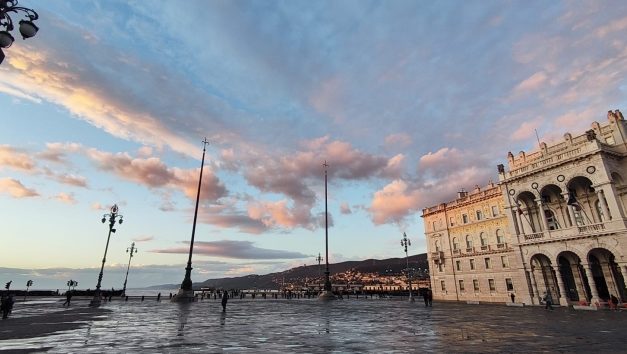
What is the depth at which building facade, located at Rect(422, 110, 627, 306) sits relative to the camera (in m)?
29.8

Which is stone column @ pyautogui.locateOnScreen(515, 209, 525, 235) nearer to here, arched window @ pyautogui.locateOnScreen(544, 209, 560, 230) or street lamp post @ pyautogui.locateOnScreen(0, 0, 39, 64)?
arched window @ pyautogui.locateOnScreen(544, 209, 560, 230)

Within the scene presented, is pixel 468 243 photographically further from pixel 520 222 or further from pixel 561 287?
pixel 561 287

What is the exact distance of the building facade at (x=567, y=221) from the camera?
29.8 m

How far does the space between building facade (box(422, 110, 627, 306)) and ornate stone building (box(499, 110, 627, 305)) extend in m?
0.07

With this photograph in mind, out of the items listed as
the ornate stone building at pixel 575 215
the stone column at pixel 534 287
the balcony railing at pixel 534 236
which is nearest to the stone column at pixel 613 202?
the ornate stone building at pixel 575 215

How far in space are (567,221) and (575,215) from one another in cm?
117

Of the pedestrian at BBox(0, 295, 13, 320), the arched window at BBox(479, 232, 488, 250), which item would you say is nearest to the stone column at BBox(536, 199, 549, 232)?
the arched window at BBox(479, 232, 488, 250)

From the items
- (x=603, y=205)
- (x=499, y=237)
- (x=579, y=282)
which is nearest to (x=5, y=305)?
(x=603, y=205)

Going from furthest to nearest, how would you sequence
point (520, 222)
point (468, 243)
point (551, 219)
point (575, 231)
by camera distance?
point (468, 243), point (520, 222), point (551, 219), point (575, 231)

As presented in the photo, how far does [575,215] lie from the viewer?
3381cm

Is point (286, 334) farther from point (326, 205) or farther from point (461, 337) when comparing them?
point (326, 205)

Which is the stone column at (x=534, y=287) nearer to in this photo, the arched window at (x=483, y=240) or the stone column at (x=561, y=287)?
the stone column at (x=561, y=287)

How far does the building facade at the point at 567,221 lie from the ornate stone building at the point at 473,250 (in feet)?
0.66

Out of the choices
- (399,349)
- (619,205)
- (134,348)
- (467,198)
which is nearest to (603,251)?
(619,205)
